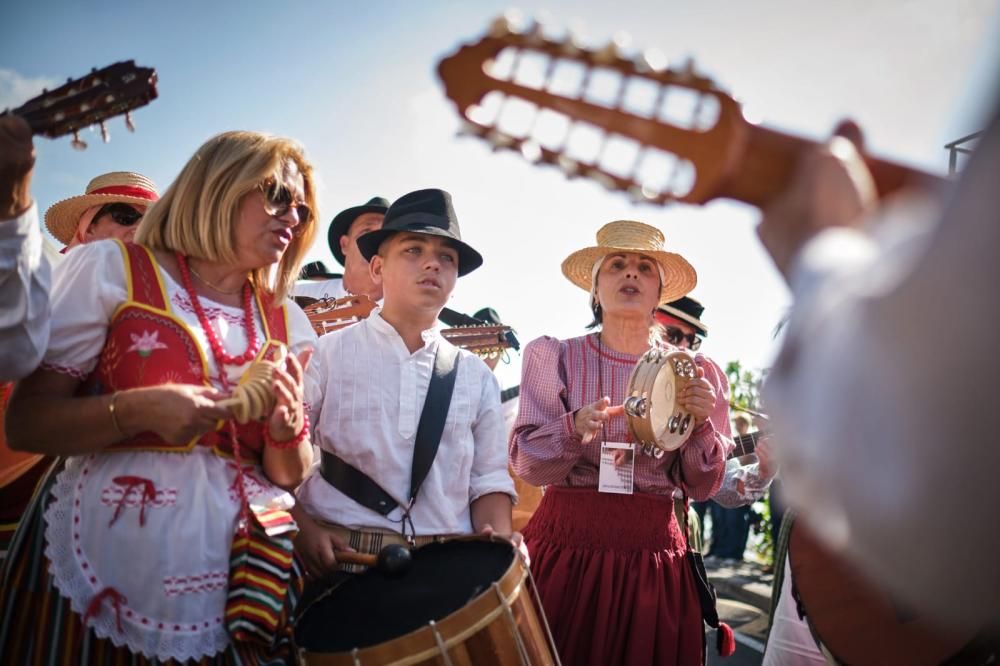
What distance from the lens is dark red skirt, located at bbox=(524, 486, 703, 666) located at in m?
3.11

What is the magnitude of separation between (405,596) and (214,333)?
101 cm

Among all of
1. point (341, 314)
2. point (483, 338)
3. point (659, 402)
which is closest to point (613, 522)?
point (659, 402)

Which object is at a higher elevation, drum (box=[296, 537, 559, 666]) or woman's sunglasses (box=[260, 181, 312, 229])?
woman's sunglasses (box=[260, 181, 312, 229])

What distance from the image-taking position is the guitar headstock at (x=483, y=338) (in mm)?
5246

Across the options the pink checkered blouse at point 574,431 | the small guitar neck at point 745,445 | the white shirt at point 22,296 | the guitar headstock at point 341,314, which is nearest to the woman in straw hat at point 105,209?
the guitar headstock at point 341,314

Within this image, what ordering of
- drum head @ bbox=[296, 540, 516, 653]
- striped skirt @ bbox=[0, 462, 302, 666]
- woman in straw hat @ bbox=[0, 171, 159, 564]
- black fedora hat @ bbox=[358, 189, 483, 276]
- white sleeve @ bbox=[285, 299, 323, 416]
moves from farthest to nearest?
woman in straw hat @ bbox=[0, 171, 159, 564] → black fedora hat @ bbox=[358, 189, 483, 276] → white sleeve @ bbox=[285, 299, 323, 416] → drum head @ bbox=[296, 540, 516, 653] → striped skirt @ bbox=[0, 462, 302, 666]

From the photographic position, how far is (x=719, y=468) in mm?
3490

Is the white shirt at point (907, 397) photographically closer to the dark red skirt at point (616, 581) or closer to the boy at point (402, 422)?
the boy at point (402, 422)

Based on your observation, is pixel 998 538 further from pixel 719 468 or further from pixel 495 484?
pixel 719 468

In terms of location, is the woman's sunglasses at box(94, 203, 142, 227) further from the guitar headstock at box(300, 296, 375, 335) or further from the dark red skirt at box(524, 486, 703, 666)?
the dark red skirt at box(524, 486, 703, 666)

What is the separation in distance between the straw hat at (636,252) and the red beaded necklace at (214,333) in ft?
7.79

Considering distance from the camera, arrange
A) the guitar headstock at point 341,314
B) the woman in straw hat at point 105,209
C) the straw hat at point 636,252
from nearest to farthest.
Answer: the woman in straw hat at point 105,209 → the straw hat at point 636,252 → the guitar headstock at point 341,314

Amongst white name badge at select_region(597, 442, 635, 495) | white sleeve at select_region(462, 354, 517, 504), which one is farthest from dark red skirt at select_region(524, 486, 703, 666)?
white sleeve at select_region(462, 354, 517, 504)

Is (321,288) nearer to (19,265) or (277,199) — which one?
(277,199)
